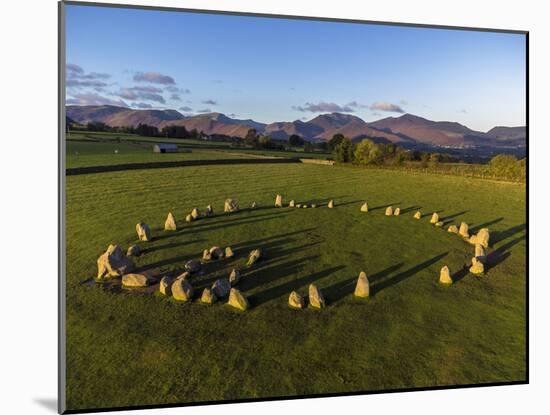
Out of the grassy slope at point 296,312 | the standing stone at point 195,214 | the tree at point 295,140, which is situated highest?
the tree at point 295,140

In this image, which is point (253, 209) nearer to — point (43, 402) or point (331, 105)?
point (331, 105)

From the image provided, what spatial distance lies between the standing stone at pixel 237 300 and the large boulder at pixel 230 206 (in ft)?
14.8

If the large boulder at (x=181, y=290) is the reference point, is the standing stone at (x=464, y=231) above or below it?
above

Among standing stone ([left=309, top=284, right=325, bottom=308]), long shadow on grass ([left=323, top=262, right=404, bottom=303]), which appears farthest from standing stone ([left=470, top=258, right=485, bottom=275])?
standing stone ([left=309, top=284, right=325, bottom=308])

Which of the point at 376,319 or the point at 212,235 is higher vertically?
the point at 212,235

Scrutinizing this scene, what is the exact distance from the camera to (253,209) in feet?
39.4

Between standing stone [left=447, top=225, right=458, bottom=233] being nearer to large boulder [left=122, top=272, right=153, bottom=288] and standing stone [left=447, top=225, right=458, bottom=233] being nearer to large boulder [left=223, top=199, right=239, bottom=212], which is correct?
large boulder [left=223, top=199, right=239, bottom=212]

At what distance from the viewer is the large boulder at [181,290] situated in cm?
730

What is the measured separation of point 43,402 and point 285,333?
4244 mm

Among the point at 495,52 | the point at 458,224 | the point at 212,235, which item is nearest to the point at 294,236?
the point at 212,235

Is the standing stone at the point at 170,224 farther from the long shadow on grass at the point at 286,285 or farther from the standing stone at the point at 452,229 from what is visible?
the standing stone at the point at 452,229

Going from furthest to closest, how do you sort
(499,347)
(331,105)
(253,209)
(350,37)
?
(253,209)
(331,105)
(350,37)
(499,347)

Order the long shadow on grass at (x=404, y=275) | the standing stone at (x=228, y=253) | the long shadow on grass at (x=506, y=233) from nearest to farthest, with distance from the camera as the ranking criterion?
the long shadow on grass at (x=404, y=275)
the long shadow on grass at (x=506, y=233)
the standing stone at (x=228, y=253)

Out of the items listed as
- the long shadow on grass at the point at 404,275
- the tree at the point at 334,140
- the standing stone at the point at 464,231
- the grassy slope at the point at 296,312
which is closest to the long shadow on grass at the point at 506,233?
the grassy slope at the point at 296,312
